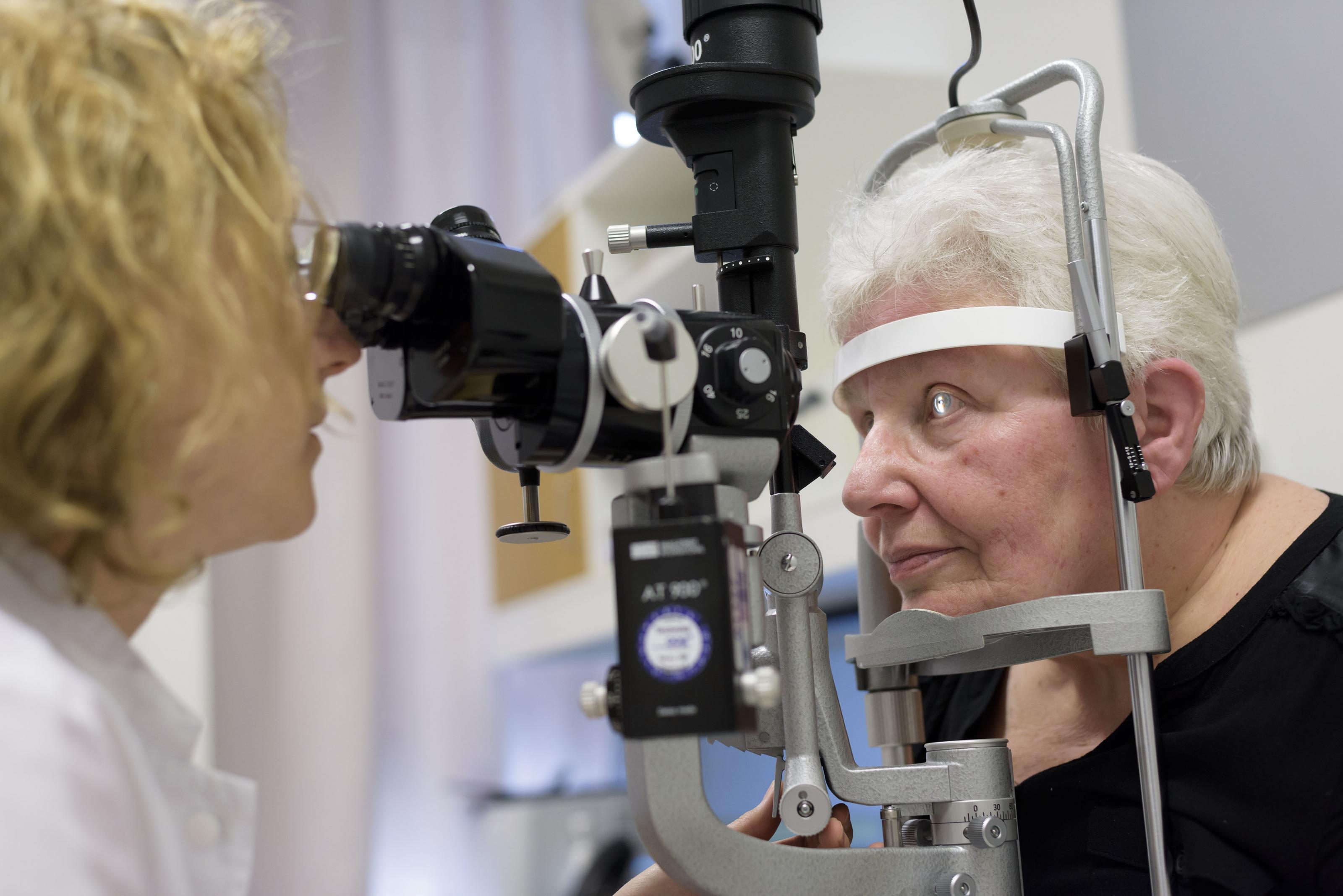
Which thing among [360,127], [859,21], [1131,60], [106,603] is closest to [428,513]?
[360,127]

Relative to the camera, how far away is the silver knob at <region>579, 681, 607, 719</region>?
24.8 inches

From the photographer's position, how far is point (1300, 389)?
44.9 inches

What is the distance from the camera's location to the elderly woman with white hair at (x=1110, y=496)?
2.72ft

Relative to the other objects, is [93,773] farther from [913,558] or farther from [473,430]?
[473,430]

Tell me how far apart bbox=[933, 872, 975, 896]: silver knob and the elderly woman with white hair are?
5.6 inches

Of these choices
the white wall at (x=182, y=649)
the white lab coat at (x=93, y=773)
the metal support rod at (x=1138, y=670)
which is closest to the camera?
the white lab coat at (x=93, y=773)

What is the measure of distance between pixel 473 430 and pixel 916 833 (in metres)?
2.13

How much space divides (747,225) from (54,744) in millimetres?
556

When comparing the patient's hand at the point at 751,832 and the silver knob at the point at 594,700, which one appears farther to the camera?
the patient's hand at the point at 751,832

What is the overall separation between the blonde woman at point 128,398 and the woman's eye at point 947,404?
484 millimetres

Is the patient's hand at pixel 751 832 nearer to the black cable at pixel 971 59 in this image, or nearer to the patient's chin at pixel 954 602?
the patient's chin at pixel 954 602

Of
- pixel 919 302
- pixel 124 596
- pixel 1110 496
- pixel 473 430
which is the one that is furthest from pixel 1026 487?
pixel 473 430

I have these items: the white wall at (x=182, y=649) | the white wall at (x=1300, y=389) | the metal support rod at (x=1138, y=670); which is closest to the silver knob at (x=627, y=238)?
the metal support rod at (x=1138, y=670)

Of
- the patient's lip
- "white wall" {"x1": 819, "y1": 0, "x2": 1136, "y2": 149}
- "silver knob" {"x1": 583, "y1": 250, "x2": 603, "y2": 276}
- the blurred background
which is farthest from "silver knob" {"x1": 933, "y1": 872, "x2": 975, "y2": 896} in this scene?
"white wall" {"x1": 819, "y1": 0, "x2": 1136, "y2": 149}
